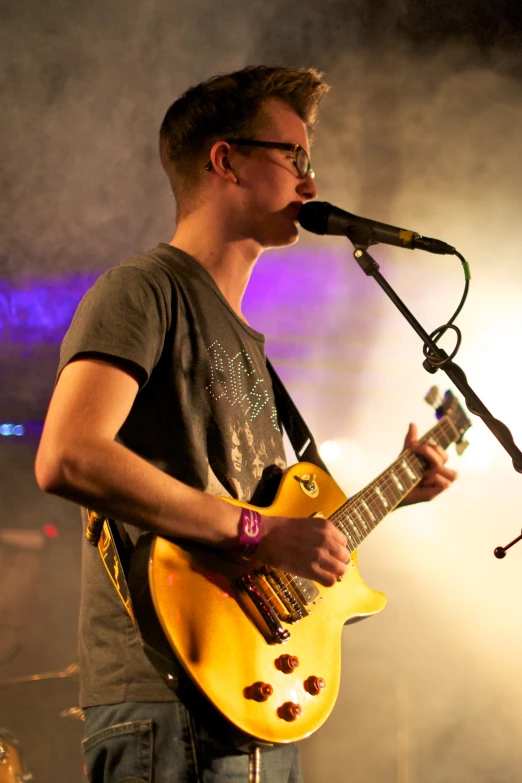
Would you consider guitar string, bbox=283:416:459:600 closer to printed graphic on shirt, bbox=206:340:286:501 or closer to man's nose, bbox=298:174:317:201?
printed graphic on shirt, bbox=206:340:286:501

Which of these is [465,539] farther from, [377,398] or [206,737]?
[206,737]

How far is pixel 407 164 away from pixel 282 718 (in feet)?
13.0

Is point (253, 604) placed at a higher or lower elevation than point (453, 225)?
lower

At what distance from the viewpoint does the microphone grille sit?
6.68 ft

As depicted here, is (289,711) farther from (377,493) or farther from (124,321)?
(124,321)

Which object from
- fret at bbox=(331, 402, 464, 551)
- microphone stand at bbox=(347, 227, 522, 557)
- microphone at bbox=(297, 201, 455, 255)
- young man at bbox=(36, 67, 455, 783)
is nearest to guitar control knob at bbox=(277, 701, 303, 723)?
young man at bbox=(36, 67, 455, 783)

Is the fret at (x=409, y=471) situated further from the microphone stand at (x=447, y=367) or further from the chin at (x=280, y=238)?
the chin at (x=280, y=238)

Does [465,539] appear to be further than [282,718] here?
Yes

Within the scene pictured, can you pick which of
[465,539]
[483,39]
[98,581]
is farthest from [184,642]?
[483,39]

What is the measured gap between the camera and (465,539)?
15.0 feet

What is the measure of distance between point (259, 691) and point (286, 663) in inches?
5.1

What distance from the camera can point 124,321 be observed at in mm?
1518

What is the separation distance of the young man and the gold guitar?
0.23 feet

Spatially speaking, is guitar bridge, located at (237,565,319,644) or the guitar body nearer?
the guitar body
